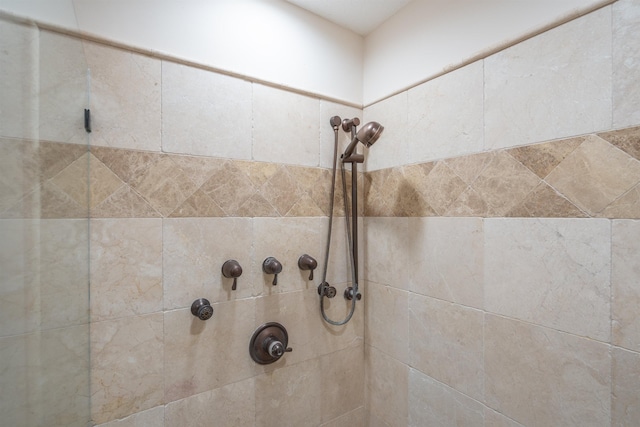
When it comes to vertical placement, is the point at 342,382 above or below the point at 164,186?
below

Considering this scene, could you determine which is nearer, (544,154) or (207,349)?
(544,154)

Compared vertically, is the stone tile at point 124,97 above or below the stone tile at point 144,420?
above

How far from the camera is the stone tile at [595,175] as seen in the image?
71cm

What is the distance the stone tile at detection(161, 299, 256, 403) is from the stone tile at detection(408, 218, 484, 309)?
748mm

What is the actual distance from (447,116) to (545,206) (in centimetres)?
49

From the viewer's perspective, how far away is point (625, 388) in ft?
2.34

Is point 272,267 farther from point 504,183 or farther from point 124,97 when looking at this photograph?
point 504,183

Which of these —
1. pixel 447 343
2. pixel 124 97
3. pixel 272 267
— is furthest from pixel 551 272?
pixel 124 97

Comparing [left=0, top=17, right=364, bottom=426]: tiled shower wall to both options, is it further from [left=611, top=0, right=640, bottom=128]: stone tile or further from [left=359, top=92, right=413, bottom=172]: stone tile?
[left=611, top=0, right=640, bottom=128]: stone tile

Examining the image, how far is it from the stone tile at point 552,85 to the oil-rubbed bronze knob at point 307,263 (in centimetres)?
82

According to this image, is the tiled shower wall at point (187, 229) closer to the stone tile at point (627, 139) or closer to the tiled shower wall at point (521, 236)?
the tiled shower wall at point (521, 236)

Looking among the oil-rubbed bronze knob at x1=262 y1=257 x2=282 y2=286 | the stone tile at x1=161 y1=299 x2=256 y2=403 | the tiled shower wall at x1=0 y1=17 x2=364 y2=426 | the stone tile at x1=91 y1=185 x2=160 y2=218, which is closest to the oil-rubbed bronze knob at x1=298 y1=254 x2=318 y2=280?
the tiled shower wall at x1=0 y1=17 x2=364 y2=426

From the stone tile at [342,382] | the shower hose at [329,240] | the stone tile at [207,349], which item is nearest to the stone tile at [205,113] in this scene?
the shower hose at [329,240]

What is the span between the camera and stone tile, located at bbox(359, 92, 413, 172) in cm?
131
